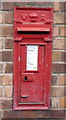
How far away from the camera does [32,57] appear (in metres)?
2.54

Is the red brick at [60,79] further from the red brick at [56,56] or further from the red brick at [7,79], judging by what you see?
the red brick at [7,79]

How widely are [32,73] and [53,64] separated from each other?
0.25m

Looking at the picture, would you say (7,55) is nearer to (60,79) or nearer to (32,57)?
(32,57)

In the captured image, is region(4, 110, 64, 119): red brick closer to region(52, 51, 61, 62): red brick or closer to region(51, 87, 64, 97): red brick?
region(51, 87, 64, 97): red brick

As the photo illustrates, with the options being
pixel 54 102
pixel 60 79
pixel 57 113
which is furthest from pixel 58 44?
pixel 57 113

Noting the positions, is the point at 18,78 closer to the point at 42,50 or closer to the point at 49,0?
the point at 42,50

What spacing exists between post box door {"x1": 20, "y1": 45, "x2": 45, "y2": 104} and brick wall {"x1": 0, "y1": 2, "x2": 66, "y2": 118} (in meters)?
0.12

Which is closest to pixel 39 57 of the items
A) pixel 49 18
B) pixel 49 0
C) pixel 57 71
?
pixel 57 71

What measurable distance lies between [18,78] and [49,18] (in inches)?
28.3

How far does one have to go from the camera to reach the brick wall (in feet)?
8.25

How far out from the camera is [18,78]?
2570 millimetres

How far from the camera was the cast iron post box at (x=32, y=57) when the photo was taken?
2.49 metres

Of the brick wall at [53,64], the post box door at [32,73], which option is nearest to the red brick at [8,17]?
the brick wall at [53,64]

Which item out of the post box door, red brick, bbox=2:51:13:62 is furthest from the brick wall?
the post box door
